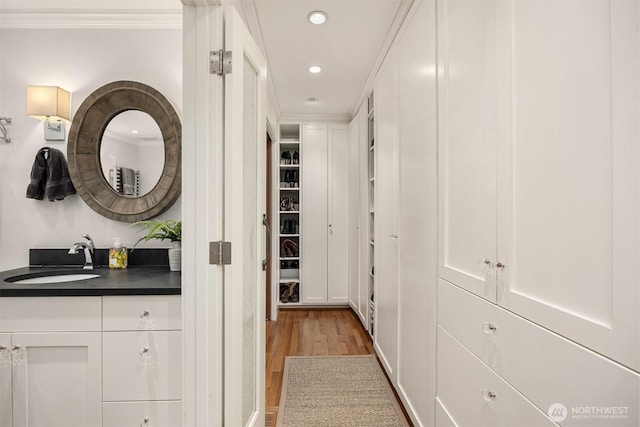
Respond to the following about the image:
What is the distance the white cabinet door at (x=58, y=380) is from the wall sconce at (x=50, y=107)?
1.26 m

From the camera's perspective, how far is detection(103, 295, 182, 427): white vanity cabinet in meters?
1.41

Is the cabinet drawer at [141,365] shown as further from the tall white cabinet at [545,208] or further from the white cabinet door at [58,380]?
the tall white cabinet at [545,208]

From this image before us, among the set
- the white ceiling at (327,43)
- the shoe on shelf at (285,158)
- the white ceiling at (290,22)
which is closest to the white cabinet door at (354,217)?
the white ceiling at (327,43)

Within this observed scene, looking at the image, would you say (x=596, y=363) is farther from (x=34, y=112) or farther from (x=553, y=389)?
(x=34, y=112)

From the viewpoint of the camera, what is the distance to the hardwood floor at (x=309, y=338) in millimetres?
2543

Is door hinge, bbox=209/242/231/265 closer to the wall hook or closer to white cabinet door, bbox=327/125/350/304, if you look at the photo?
the wall hook

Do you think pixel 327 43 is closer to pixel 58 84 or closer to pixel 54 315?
pixel 58 84

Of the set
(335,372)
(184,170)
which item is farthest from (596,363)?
Answer: (335,372)

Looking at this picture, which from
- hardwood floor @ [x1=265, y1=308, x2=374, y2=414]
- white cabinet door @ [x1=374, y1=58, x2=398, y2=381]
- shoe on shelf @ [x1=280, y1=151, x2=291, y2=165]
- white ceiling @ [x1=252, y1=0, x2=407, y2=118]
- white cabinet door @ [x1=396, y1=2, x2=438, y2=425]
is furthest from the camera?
shoe on shelf @ [x1=280, y1=151, x2=291, y2=165]

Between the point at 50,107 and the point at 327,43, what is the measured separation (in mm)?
1859

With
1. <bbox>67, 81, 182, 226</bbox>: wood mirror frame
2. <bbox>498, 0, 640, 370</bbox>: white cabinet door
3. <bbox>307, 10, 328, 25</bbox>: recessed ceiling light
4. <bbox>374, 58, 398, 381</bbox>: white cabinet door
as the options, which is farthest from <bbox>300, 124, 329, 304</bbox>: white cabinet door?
<bbox>498, 0, 640, 370</bbox>: white cabinet door

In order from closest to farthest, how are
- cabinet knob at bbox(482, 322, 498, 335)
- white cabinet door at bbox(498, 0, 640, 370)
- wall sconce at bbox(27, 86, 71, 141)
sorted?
1. white cabinet door at bbox(498, 0, 640, 370)
2. cabinet knob at bbox(482, 322, 498, 335)
3. wall sconce at bbox(27, 86, 71, 141)

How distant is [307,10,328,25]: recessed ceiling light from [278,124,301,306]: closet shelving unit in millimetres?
2076

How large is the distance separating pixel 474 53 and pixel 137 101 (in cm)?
192
